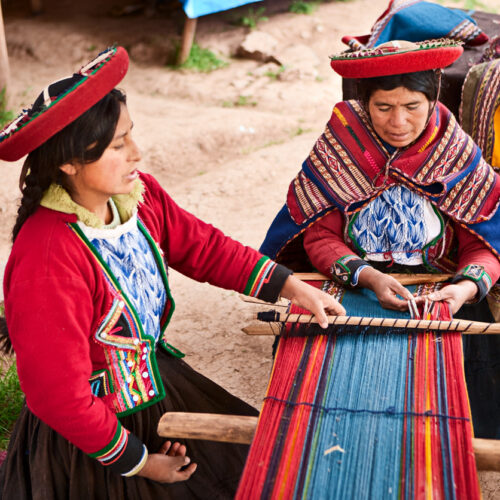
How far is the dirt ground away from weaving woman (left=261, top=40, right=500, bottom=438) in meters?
0.82

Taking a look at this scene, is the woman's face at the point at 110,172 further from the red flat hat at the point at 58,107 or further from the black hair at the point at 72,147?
the red flat hat at the point at 58,107

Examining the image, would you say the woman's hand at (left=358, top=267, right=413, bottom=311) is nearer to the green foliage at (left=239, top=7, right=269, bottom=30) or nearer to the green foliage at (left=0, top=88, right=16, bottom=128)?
the green foliage at (left=0, top=88, right=16, bottom=128)

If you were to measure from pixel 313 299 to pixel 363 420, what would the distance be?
510mm

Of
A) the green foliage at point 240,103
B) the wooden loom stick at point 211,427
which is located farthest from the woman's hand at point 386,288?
the green foliage at point 240,103

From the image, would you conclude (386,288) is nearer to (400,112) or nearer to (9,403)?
(400,112)

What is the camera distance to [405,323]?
207cm

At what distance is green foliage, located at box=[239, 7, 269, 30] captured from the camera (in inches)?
330

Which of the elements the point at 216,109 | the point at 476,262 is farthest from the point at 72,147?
the point at 216,109

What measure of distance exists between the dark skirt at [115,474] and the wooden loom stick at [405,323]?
0.43 metres

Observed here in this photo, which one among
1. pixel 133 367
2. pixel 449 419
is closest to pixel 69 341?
pixel 133 367

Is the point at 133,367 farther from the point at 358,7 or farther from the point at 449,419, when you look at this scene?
the point at 358,7

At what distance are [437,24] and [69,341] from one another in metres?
3.14

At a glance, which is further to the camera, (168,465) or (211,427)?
(168,465)

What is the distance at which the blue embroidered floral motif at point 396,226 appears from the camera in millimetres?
2639
